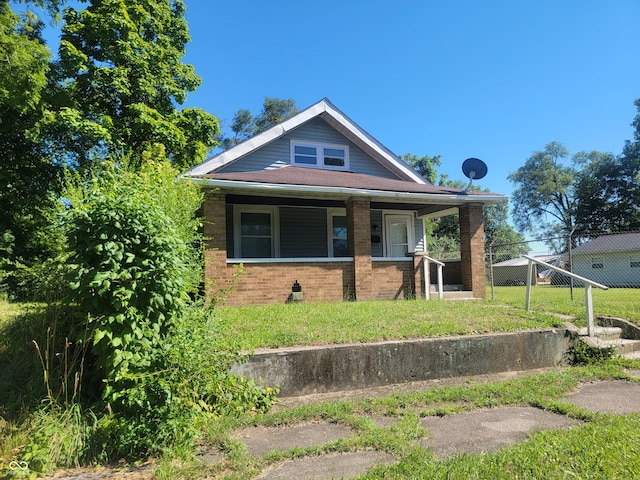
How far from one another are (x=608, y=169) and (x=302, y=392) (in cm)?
4739

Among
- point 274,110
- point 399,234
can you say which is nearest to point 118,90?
point 399,234

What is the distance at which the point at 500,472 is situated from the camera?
2.86 meters

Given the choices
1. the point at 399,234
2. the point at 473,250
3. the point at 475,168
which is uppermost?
the point at 475,168

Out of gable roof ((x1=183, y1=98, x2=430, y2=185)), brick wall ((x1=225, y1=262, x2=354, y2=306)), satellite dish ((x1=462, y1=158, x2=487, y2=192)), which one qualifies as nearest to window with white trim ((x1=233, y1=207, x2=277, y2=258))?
gable roof ((x1=183, y1=98, x2=430, y2=185))

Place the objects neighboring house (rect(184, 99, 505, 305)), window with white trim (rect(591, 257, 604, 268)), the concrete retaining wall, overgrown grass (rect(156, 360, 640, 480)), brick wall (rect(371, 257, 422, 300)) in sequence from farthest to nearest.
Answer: window with white trim (rect(591, 257, 604, 268)), brick wall (rect(371, 257, 422, 300)), neighboring house (rect(184, 99, 505, 305)), the concrete retaining wall, overgrown grass (rect(156, 360, 640, 480))

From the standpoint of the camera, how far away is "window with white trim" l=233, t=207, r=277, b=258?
12.2m

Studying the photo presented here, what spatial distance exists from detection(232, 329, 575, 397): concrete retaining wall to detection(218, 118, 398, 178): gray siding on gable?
24.9 ft

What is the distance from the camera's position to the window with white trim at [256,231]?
12.2 meters

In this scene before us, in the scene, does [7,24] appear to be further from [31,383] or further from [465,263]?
[465,263]

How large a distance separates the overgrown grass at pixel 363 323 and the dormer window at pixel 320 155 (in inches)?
236

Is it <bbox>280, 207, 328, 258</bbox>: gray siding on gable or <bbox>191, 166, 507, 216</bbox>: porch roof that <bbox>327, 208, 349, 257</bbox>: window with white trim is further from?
<bbox>191, 166, 507, 216</bbox>: porch roof

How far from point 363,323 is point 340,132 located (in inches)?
331

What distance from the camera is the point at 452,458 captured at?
3168 mm

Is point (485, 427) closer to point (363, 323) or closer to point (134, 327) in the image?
point (363, 323)
